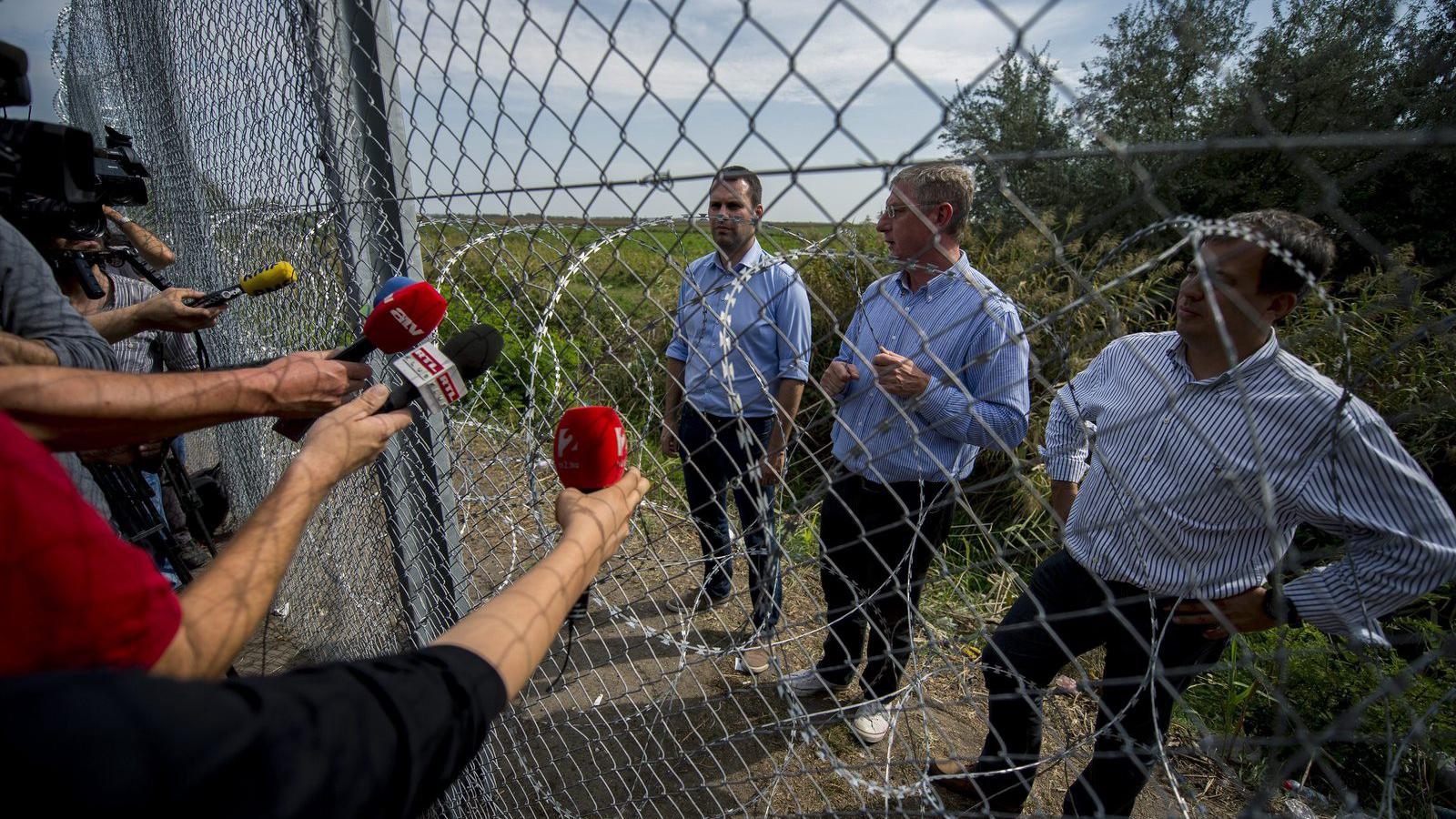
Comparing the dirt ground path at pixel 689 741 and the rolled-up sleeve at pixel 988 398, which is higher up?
the rolled-up sleeve at pixel 988 398

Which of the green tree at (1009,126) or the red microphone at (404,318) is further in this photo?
the red microphone at (404,318)

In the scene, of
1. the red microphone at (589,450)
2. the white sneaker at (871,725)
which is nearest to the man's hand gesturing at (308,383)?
the red microphone at (589,450)

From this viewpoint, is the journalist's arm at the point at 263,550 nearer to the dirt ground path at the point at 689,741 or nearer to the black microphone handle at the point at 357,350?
A: the black microphone handle at the point at 357,350

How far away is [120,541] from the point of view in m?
0.77

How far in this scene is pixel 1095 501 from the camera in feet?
6.64

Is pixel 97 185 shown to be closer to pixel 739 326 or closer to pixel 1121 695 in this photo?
pixel 739 326

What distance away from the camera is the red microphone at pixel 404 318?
160 cm

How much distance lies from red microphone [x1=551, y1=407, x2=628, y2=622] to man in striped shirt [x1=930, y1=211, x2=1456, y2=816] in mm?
754

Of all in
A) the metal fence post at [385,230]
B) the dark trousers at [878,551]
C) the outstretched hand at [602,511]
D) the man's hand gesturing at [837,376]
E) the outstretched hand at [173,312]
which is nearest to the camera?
the outstretched hand at [602,511]

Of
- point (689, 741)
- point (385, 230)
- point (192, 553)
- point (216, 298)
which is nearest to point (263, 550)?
point (385, 230)

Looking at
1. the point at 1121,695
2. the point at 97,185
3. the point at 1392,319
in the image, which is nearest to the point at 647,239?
the point at 1121,695

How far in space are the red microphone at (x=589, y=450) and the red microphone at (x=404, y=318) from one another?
519 mm

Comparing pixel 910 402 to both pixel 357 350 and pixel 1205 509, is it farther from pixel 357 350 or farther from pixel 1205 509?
pixel 357 350

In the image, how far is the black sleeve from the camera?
55cm
